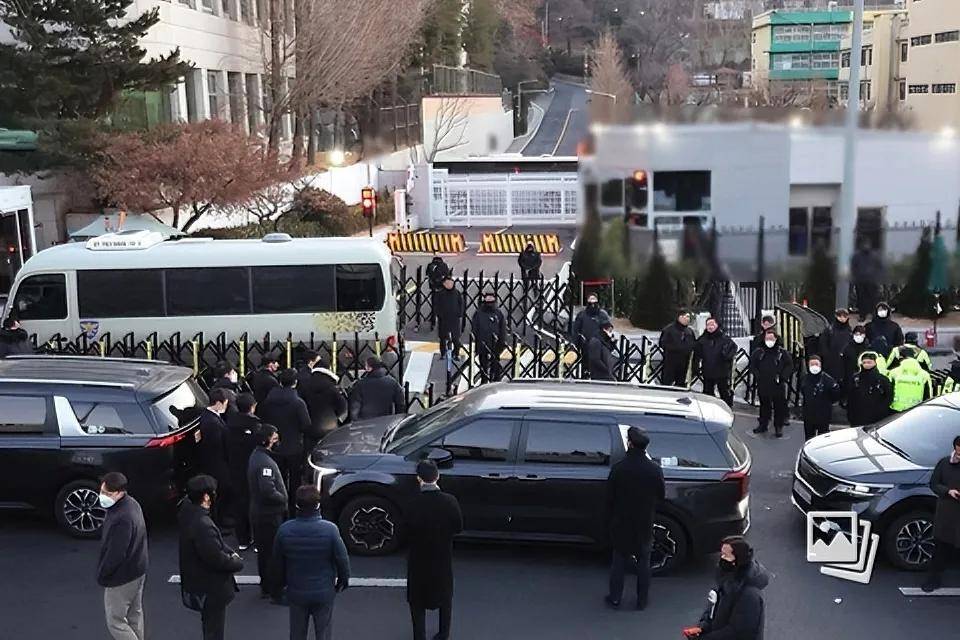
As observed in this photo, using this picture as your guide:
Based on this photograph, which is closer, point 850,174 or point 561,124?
point 850,174

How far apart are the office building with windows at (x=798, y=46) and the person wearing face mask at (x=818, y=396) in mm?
57181

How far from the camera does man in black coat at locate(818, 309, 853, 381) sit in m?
→ 13.1

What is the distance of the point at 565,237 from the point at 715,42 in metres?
63.1

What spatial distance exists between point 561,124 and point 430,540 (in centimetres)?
7038

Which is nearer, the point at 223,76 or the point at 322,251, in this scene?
the point at 322,251

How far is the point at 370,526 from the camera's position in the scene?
8961 millimetres

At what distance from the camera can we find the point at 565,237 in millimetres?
34219

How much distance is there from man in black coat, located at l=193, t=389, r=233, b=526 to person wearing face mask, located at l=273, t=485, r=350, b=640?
2.65 meters

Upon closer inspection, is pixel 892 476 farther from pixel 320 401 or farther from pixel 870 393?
pixel 320 401

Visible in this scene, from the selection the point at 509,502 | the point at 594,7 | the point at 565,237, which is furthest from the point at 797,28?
the point at 509,502

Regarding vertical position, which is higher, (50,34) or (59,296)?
(50,34)

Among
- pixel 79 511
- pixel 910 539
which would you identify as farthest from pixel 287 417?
pixel 910 539

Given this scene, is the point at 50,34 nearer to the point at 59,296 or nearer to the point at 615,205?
the point at 59,296

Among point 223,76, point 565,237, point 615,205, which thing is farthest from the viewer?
point 223,76
